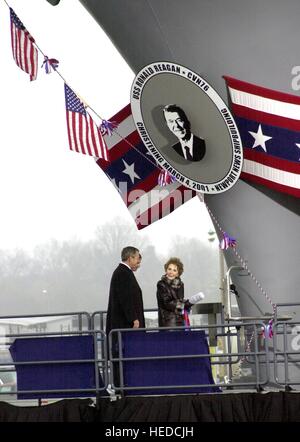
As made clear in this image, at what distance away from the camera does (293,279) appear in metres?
11.4

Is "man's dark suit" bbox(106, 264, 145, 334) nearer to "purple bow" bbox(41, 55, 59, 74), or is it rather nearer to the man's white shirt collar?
the man's white shirt collar

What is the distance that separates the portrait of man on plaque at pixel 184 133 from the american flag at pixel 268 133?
0.62 m

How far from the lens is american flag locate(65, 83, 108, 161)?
498 inches

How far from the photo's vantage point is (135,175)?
567 inches

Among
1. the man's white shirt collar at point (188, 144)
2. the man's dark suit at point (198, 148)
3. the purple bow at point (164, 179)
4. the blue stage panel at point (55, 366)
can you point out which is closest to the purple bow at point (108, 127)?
the purple bow at point (164, 179)

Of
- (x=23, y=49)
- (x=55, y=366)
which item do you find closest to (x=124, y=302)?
(x=55, y=366)

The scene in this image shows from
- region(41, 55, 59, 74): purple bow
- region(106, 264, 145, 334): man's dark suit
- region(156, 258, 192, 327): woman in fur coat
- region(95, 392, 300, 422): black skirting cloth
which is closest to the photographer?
region(95, 392, 300, 422): black skirting cloth

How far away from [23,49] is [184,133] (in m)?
3.34

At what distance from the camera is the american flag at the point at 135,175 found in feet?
46.2

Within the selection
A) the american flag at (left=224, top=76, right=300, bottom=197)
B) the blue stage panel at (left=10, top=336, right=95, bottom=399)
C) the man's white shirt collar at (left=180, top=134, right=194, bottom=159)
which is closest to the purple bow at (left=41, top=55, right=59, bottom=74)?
the man's white shirt collar at (left=180, top=134, right=194, bottom=159)

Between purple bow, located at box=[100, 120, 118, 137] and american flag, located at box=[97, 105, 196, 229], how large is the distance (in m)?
0.13

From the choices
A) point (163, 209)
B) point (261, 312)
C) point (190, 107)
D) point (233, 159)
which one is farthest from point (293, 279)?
point (163, 209)

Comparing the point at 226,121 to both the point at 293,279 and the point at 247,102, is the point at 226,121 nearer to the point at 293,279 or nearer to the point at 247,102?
the point at 247,102

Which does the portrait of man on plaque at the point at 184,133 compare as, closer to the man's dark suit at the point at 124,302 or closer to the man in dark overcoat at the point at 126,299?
the man in dark overcoat at the point at 126,299
